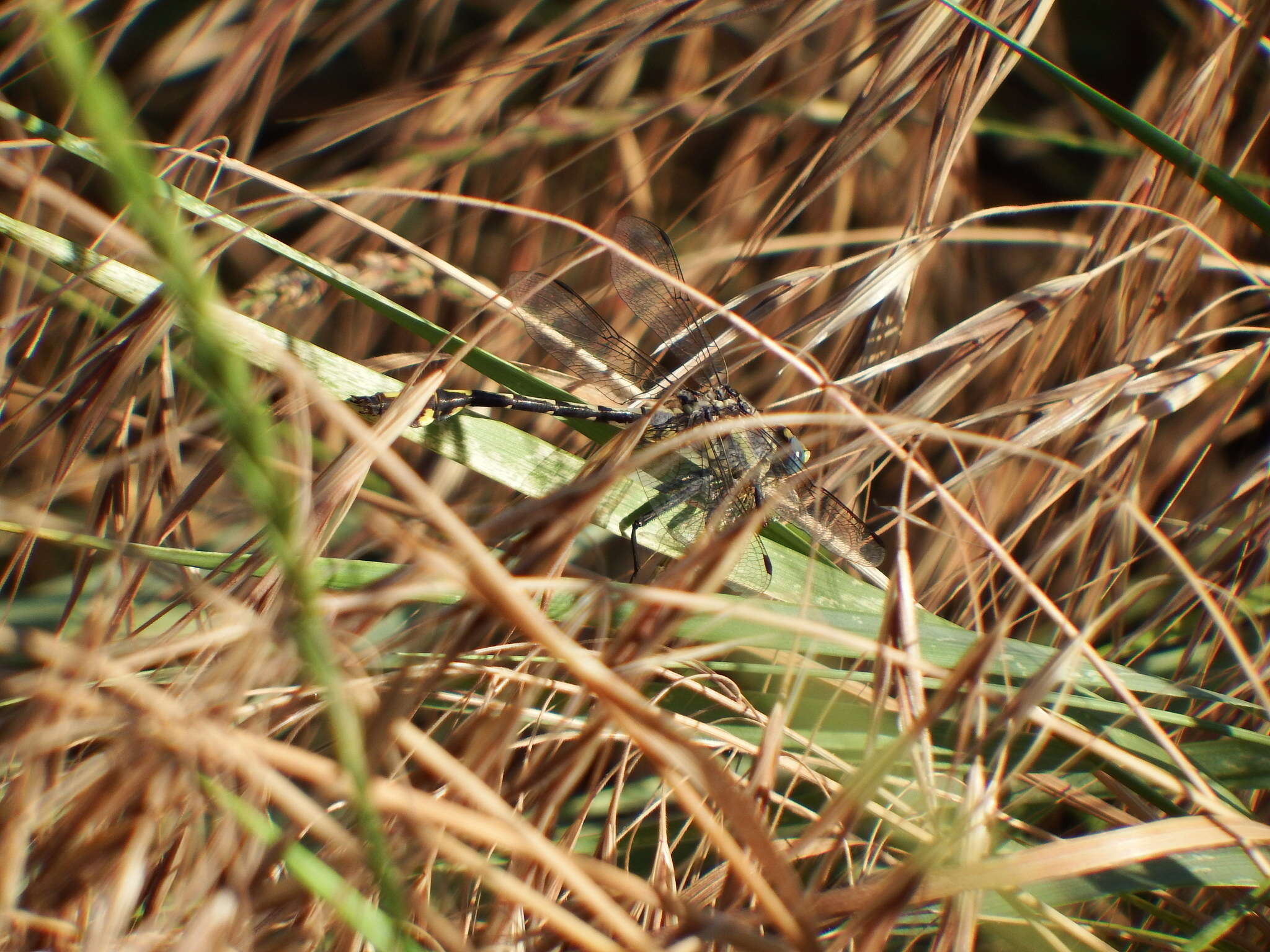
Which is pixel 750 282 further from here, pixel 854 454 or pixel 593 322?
pixel 854 454

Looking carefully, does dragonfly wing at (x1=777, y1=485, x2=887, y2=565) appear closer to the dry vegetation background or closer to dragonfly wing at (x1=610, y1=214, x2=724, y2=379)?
the dry vegetation background

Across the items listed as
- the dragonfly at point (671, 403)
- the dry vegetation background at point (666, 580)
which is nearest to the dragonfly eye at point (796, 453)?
the dragonfly at point (671, 403)

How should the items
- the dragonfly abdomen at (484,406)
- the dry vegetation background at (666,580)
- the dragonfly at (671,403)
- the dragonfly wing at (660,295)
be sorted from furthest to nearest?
the dragonfly wing at (660,295), the dragonfly at (671,403), the dragonfly abdomen at (484,406), the dry vegetation background at (666,580)

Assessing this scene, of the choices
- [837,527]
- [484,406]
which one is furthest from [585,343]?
[837,527]

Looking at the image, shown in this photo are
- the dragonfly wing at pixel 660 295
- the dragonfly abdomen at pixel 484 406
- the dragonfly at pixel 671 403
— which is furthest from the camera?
the dragonfly wing at pixel 660 295

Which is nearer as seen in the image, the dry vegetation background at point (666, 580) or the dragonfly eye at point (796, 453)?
the dry vegetation background at point (666, 580)

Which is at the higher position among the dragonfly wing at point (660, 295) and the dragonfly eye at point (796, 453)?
the dragonfly wing at point (660, 295)

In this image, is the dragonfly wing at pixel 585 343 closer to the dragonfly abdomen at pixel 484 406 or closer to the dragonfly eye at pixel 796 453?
the dragonfly abdomen at pixel 484 406
